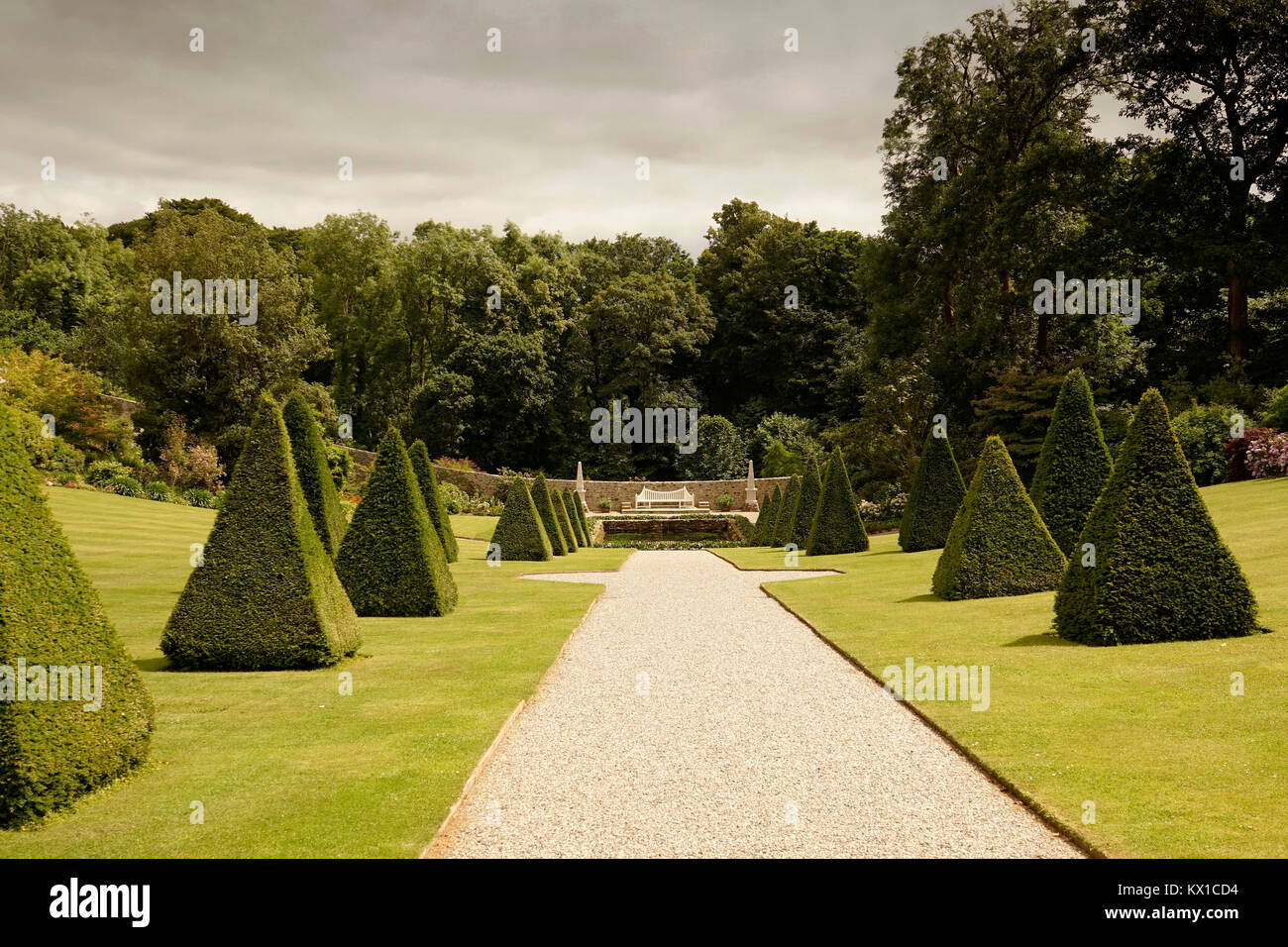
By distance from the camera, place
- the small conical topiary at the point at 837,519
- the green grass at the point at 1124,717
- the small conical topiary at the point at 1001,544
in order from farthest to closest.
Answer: the small conical topiary at the point at 837,519, the small conical topiary at the point at 1001,544, the green grass at the point at 1124,717

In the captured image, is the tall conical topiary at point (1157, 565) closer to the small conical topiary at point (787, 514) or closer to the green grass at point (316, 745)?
the green grass at point (316, 745)

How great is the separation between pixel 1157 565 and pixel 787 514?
21498 mm

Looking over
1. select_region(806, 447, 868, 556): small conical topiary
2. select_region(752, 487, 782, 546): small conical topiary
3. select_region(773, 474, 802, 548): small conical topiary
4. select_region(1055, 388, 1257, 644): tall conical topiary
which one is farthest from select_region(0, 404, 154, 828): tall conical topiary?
select_region(752, 487, 782, 546): small conical topiary

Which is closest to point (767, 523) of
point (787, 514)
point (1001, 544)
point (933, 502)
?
point (787, 514)

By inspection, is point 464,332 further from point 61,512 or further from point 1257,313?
point 1257,313

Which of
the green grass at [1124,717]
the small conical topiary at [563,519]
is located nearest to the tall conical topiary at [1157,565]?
the green grass at [1124,717]

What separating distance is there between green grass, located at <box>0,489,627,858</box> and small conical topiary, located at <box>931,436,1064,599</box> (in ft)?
20.7

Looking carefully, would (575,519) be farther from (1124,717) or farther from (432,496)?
(1124,717)

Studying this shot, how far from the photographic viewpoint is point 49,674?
204 inches

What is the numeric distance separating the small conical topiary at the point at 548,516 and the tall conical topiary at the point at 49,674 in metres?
22.0

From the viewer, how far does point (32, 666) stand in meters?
5.08

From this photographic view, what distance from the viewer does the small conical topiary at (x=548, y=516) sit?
28172 mm

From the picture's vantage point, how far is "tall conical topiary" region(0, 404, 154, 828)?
16.4 ft
